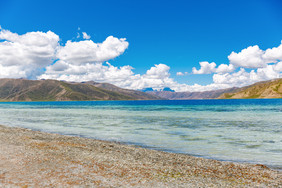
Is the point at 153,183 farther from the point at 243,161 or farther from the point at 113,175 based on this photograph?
the point at 243,161

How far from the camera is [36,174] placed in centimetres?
1317

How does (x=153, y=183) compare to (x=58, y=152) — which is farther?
(x=58, y=152)

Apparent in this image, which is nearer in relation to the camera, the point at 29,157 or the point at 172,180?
the point at 172,180

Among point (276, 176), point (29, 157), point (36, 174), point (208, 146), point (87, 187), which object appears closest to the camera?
point (87, 187)

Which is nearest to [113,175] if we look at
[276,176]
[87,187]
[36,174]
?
[87,187]

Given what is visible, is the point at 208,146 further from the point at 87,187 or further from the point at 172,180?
the point at 87,187

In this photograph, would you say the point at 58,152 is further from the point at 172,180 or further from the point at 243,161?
the point at 243,161

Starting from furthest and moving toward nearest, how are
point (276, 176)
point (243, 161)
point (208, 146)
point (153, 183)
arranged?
point (208, 146) → point (243, 161) → point (276, 176) → point (153, 183)

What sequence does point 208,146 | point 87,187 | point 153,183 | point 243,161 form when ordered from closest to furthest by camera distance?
point 87,187 → point 153,183 → point 243,161 → point 208,146

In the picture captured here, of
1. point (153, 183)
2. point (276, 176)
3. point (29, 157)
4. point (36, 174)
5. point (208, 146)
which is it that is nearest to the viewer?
point (153, 183)

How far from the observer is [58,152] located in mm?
19453

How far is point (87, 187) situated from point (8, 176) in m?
5.21

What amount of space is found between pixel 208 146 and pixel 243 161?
678 centimetres

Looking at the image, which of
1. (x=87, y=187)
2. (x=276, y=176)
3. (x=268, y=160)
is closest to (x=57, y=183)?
(x=87, y=187)
